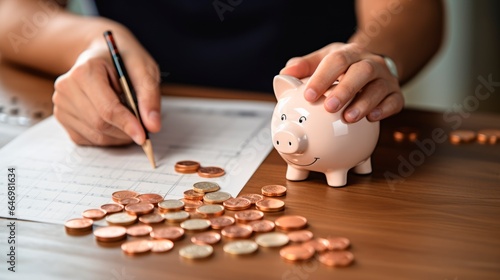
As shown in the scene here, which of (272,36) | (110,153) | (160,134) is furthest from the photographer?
(272,36)

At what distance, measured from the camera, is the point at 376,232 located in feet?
2.46

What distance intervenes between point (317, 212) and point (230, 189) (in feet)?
0.44

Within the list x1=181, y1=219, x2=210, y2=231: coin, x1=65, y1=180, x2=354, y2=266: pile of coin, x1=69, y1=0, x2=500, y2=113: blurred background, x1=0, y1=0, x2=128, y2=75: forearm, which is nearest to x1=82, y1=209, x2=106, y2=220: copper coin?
x1=65, y1=180, x2=354, y2=266: pile of coin

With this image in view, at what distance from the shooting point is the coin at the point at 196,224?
747 mm

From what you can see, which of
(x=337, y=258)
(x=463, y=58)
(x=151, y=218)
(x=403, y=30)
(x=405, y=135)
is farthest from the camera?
(x=463, y=58)

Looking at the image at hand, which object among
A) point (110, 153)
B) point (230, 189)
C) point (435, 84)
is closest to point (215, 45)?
point (110, 153)

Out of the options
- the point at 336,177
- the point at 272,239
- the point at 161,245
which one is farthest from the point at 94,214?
the point at 336,177

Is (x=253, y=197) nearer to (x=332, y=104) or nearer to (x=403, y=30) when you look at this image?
(x=332, y=104)

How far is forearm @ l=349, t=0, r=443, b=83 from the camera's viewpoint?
4.38 feet

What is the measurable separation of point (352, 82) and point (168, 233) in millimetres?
328

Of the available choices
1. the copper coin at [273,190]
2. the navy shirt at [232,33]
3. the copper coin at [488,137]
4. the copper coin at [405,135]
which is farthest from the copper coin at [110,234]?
the navy shirt at [232,33]

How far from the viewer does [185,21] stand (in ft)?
5.28

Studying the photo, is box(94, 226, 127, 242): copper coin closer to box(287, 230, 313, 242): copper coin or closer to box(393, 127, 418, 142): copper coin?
box(287, 230, 313, 242): copper coin

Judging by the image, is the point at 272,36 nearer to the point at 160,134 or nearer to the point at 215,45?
the point at 215,45
